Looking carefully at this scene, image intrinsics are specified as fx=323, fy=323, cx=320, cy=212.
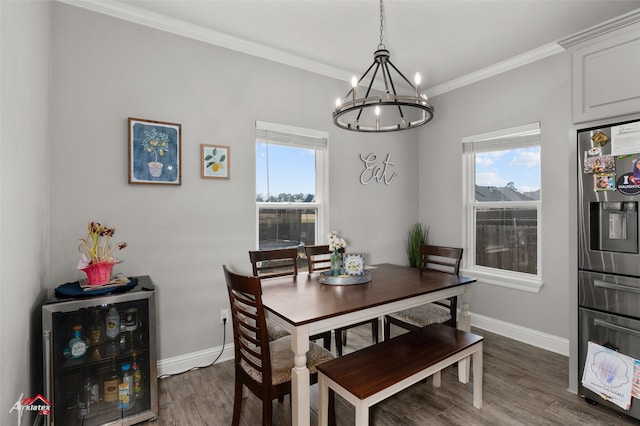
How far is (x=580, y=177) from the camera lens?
229cm

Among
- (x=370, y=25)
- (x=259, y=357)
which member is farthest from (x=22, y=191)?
(x=370, y=25)

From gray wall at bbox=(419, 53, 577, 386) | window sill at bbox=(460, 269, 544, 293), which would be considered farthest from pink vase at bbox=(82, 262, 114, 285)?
window sill at bbox=(460, 269, 544, 293)

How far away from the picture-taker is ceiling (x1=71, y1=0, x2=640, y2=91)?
7.98 feet

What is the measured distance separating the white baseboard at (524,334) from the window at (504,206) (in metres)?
0.43

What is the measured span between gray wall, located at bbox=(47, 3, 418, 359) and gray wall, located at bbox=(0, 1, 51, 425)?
145 mm

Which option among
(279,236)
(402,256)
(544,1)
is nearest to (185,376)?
(279,236)

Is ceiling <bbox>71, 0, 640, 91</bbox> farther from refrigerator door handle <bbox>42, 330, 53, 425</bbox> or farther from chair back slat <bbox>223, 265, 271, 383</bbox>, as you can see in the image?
refrigerator door handle <bbox>42, 330, 53, 425</bbox>

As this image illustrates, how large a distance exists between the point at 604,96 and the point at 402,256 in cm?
256

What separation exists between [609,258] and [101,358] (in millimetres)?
3335

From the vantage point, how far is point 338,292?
7.03 feet

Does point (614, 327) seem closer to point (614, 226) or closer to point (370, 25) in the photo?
point (614, 226)

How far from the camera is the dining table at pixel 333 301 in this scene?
64.7 inches

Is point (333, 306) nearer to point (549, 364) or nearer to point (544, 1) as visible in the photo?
point (549, 364)

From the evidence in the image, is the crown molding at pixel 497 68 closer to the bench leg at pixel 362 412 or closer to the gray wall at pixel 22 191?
the bench leg at pixel 362 412
